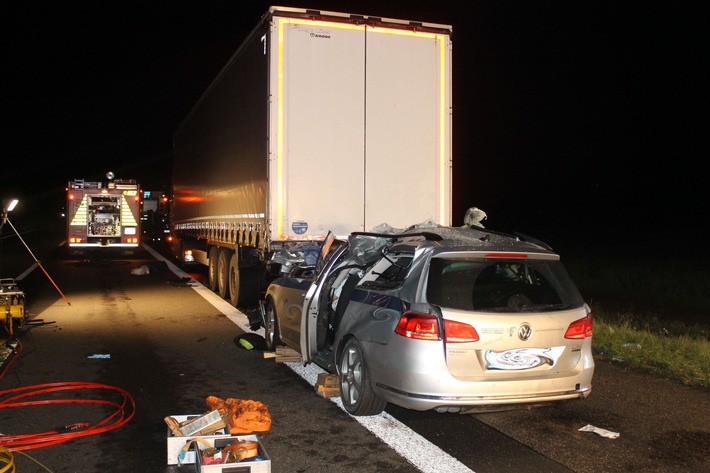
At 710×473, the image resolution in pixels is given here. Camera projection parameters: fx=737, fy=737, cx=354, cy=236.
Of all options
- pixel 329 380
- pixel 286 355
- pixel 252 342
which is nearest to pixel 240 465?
pixel 329 380

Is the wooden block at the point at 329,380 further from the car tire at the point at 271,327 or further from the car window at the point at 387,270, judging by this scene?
the car tire at the point at 271,327

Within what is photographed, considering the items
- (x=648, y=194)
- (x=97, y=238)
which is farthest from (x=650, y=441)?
(x=648, y=194)

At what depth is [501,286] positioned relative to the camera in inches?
231

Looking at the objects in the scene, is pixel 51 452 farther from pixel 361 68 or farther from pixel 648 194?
pixel 648 194

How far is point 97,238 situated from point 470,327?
887 inches

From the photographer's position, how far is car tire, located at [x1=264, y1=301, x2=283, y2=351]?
8.79m

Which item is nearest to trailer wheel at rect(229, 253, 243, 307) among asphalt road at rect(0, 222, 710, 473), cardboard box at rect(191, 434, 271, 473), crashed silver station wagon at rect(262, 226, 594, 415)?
asphalt road at rect(0, 222, 710, 473)

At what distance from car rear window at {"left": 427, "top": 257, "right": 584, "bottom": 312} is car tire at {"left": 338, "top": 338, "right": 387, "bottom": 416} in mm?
967

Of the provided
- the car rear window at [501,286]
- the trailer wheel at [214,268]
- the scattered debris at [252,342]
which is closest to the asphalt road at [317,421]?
the scattered debris at [252,342]

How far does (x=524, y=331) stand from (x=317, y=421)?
6.29ft

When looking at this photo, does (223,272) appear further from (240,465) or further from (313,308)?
(240,465)

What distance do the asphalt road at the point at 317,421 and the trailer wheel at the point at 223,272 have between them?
4.35 m

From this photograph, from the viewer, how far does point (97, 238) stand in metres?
25.7

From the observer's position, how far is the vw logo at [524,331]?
18.2 ft
